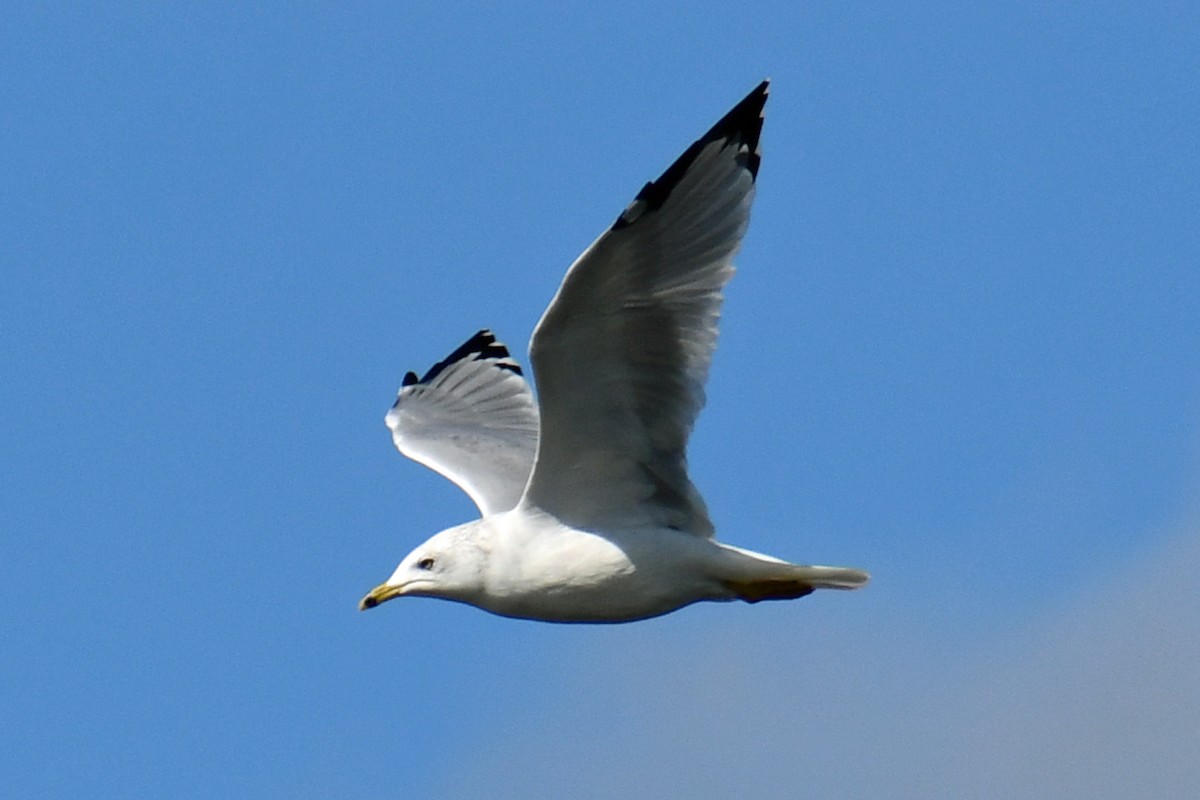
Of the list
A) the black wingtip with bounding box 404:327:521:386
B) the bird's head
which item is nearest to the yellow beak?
the bird's head

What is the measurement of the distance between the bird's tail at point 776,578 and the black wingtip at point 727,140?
5.53 feet

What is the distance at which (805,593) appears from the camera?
1049cm

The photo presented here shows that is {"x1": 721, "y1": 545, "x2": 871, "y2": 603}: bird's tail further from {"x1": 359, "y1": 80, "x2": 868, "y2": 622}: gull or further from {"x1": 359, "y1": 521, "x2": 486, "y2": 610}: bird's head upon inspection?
{"x1": 359, "y1": 521, "x2": 486, "y2": 610}: bird's head

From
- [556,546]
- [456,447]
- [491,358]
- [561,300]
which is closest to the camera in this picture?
[561,300]

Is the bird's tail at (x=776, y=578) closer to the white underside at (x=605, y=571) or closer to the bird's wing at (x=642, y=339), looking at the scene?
the white underside at (x=605, y=571)

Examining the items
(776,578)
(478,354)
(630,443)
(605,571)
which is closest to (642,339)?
(630,443)

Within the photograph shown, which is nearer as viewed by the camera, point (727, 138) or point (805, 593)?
point (727, 138)

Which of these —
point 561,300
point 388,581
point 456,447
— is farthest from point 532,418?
point 561,300

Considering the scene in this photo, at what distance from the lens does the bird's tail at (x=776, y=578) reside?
1020 centimetres

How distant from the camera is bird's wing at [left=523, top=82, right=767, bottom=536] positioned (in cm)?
954

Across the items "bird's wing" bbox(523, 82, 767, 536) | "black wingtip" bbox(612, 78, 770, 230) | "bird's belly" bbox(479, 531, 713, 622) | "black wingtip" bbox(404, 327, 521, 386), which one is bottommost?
"bird's belly" bbox(479, 531, 713, 622)

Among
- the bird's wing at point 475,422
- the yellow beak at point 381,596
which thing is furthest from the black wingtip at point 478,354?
the yellow beak at point 381,596

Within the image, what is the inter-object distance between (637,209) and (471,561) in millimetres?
1795

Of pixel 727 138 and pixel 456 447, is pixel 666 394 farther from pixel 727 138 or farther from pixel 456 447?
pixel 456 447
